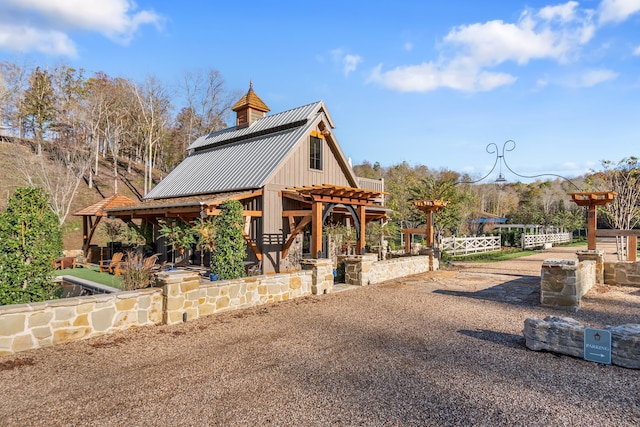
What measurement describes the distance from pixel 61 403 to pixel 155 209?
10877 mm

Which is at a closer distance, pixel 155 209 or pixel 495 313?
pixel 495 313

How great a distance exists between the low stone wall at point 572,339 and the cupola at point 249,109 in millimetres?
15375

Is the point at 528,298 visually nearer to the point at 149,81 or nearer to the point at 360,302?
the point at 360,302

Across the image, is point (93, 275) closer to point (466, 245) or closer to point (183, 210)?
point (183, 210)

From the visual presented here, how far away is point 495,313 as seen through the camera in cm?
779

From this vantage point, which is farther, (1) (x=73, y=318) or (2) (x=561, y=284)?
(2) (x=561, y=284)

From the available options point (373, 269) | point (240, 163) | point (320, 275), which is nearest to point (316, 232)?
point (320, 275)

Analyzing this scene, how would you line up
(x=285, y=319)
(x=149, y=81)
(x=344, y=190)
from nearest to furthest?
(x=285, y=319) < (x=344, y=190) < (x=149, y=81)

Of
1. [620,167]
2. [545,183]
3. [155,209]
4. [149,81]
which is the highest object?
[149,81]

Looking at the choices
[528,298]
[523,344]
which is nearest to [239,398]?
[523,344]

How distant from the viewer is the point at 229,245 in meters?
9.93

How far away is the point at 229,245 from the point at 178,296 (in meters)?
2.94

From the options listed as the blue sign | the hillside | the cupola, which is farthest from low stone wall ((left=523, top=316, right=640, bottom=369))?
the hillside

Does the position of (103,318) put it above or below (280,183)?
below
